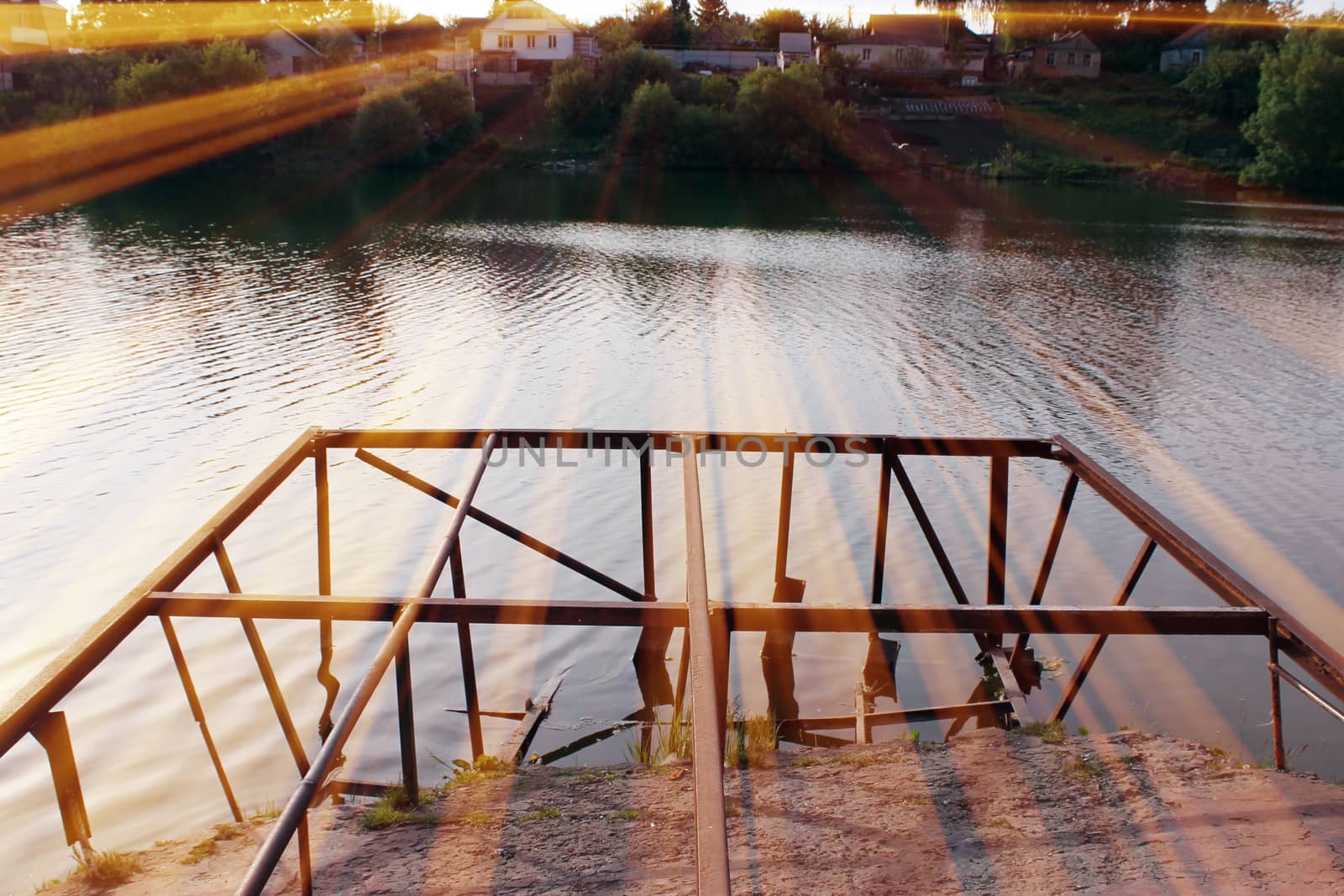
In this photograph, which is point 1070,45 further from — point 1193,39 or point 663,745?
point 663,745

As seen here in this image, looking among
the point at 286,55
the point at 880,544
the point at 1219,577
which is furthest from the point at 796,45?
the point at 1219,577

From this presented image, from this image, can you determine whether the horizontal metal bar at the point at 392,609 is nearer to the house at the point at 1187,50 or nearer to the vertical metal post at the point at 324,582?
the vertical metal post at the point at 324,582

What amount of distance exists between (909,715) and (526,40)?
353 ft

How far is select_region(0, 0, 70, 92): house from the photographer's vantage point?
105 meters

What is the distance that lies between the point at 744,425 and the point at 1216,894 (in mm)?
15498

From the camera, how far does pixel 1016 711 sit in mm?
9680

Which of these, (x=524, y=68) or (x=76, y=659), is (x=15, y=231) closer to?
(x=76, y=659)

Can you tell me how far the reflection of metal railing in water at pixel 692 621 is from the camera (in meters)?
5.18

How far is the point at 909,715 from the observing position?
33.0 feet

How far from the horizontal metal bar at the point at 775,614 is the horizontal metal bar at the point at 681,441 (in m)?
3.69

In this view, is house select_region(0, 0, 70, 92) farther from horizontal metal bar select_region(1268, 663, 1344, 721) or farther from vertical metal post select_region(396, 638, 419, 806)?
horizontal metal bar select_region(1268, 663, 1344, 721)

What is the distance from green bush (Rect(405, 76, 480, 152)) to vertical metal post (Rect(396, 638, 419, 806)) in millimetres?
84266

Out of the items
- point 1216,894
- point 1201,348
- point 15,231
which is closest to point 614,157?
point 15,231

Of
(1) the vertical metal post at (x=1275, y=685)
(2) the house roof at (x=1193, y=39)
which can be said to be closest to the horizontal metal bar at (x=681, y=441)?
(1) the vertical metal post at (x=1275, y=685)
